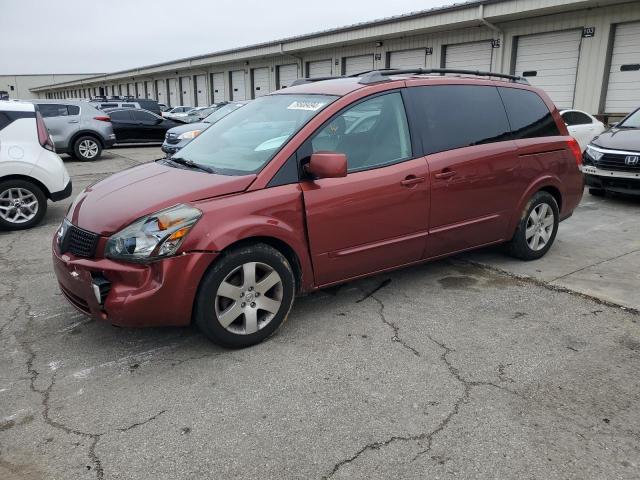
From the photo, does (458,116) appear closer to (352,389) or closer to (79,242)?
(352,389)

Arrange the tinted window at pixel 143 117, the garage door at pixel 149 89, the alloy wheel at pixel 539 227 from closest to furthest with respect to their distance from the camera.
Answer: the alloy wheel at pixel 539 227 < the tinted window at pixel 143 117 < the garage door at pixel 149 89

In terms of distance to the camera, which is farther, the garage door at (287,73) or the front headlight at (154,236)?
the garage door at (287,73)

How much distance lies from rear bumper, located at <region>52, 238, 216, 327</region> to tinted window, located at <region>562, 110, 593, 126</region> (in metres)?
9.94

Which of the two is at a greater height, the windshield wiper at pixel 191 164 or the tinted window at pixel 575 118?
the windshield wiper at pixel 191 164

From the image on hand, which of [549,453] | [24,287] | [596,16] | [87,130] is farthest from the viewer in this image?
[87,130]

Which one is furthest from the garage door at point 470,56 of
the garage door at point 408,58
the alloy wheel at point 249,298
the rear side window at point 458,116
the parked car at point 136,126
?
the alloy wheel at point 249,298

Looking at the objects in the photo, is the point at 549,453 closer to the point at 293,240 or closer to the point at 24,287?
the point at 293,240

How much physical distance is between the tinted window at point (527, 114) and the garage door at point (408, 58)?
13485mm

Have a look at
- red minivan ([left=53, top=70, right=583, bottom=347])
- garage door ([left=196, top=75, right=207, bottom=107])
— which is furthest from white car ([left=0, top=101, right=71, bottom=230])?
garage door ([left=196, top=75, right=207, bottom=107])

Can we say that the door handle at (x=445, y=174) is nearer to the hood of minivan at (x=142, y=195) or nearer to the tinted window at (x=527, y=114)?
the tinted window at (x=527, y=114)

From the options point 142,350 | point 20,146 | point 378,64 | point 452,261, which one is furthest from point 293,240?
point 378,64

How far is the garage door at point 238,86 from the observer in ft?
96.4

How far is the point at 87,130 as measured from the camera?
14.3 meters

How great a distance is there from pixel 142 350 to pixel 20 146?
4.63 m
